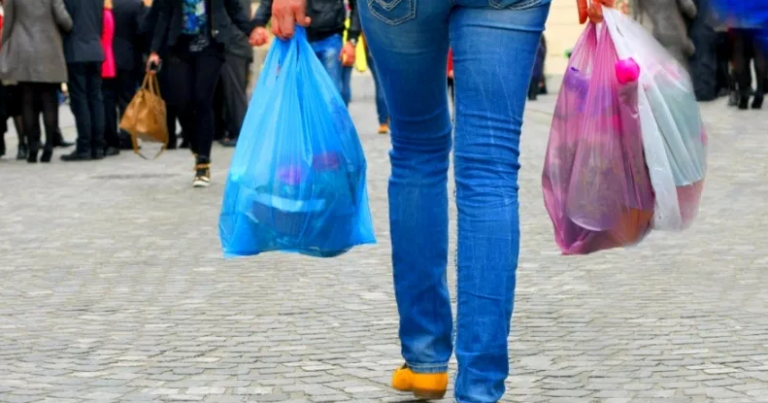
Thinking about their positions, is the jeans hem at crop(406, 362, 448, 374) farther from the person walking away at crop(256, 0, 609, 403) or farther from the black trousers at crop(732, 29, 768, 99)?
the black trousers at crop(732, 29, 768, 99)

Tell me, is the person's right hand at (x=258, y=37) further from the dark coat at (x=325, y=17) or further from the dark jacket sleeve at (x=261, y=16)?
the dark coat at (x=325, y=17)

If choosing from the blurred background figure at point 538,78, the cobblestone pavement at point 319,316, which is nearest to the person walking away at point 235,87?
the cobblestone pavement at point 319,316

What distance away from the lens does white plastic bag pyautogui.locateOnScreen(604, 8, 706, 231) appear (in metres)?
4.43

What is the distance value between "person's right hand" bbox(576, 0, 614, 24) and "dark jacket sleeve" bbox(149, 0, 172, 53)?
723 centimetres

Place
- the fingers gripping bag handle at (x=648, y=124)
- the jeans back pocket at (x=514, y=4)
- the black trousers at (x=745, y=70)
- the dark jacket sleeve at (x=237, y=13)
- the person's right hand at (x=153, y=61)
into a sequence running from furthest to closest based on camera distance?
the black trousers at (x=745, y=70) → the person's right hand at (x=153, y=61) → the dark jacket sleeve at (x=237, y=13) → the fingers gripping bag handle at (x=648, y=124) → the jeans back pocket at (x=514, y=4)

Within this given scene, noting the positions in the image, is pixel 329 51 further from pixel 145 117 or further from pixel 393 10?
pixel 393 10

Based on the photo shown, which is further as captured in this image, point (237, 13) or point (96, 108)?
point (96, 108)

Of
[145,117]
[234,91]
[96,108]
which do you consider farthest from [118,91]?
[145,117]

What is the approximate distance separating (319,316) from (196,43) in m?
5.63

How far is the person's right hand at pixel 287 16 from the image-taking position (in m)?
4.20

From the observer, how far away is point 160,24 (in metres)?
11.3

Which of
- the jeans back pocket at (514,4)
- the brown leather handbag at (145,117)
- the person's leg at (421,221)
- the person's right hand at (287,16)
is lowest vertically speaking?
the brown leather handbag at (145,117)

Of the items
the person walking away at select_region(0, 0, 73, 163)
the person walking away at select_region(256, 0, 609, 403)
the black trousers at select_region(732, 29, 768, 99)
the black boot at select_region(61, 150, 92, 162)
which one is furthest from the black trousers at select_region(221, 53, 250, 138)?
the person walking away at select_region(256, 0, 609, 403)

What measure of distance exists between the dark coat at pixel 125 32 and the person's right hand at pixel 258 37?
669 centimetres
